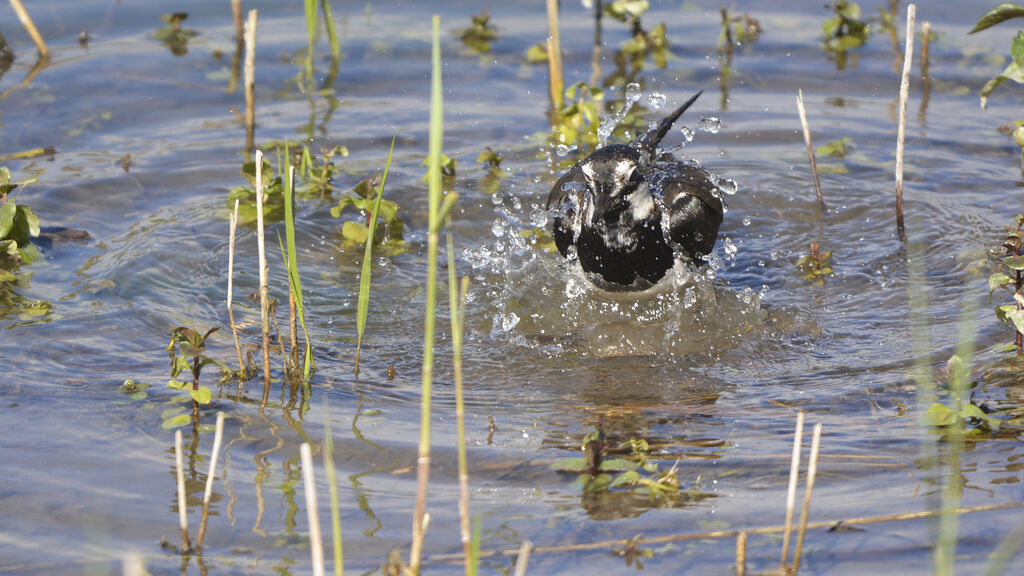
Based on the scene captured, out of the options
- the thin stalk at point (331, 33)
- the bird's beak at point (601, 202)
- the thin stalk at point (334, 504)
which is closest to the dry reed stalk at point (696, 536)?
the thin stalk at point (334, 504)

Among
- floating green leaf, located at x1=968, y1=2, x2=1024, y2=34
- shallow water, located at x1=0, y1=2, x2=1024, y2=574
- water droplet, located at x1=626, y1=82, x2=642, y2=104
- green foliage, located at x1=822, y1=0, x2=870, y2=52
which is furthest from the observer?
green foliage, located at x1=822, y1=0, x2=870, y2=52

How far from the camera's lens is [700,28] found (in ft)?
27.4

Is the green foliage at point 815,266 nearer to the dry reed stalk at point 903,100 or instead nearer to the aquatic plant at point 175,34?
the dry reed stalk at point 903,100

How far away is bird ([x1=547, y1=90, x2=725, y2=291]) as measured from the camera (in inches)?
186

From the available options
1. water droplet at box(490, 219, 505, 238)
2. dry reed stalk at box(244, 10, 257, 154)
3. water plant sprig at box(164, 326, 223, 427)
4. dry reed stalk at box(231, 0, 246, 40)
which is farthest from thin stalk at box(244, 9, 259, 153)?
water plant sprig at box(164, 326, 223, 427)

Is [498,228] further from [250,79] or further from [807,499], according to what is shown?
[807,499]

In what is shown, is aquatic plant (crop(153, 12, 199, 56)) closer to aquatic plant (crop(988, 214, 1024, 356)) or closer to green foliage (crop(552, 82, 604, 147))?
green foliage (crop(552, 82, 604, 147))

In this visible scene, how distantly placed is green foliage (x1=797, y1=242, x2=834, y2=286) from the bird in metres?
0.45

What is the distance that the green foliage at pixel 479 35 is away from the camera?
8062mm

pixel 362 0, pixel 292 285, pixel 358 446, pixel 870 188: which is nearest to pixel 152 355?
pixel 292 285

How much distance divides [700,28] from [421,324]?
181 inches

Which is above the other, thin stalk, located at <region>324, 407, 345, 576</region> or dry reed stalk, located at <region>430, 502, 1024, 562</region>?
thin stalk, located at <region>324, 407, 345, 576</region>

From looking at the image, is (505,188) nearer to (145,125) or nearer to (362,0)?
(145,125)

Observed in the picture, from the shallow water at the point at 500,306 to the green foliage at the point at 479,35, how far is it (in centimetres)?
11
